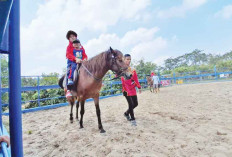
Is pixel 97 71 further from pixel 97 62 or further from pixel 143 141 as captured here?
pixel 143 141

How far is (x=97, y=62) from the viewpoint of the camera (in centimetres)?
316

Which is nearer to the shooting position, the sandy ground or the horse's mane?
the sandy ground

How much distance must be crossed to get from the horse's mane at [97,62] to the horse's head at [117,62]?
0.54 ft

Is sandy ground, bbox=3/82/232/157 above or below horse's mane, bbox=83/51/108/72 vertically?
below

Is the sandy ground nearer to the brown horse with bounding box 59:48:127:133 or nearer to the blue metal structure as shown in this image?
the brown horse with bounding box 59:48:127:133

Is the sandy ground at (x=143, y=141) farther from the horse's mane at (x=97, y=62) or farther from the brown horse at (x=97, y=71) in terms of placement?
the horse's mane at (x=97, y=62)

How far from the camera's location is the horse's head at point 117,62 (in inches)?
114

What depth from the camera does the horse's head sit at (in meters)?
2.90

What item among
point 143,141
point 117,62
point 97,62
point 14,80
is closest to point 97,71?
point 97,62

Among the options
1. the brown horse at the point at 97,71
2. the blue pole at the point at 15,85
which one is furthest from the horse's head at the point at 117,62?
the blue pole at the point at 15,85

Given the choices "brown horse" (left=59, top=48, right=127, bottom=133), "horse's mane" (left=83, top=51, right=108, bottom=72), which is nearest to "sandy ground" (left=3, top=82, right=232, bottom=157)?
"brown horse" (left=59, top=48, right=127, bottom=133)

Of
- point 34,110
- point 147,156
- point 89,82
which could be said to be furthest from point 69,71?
point 34,110

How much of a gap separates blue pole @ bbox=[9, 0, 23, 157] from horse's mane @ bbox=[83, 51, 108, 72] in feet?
8.01

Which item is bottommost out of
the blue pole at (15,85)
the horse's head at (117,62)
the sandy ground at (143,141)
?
the sandy ground at (143,141)
